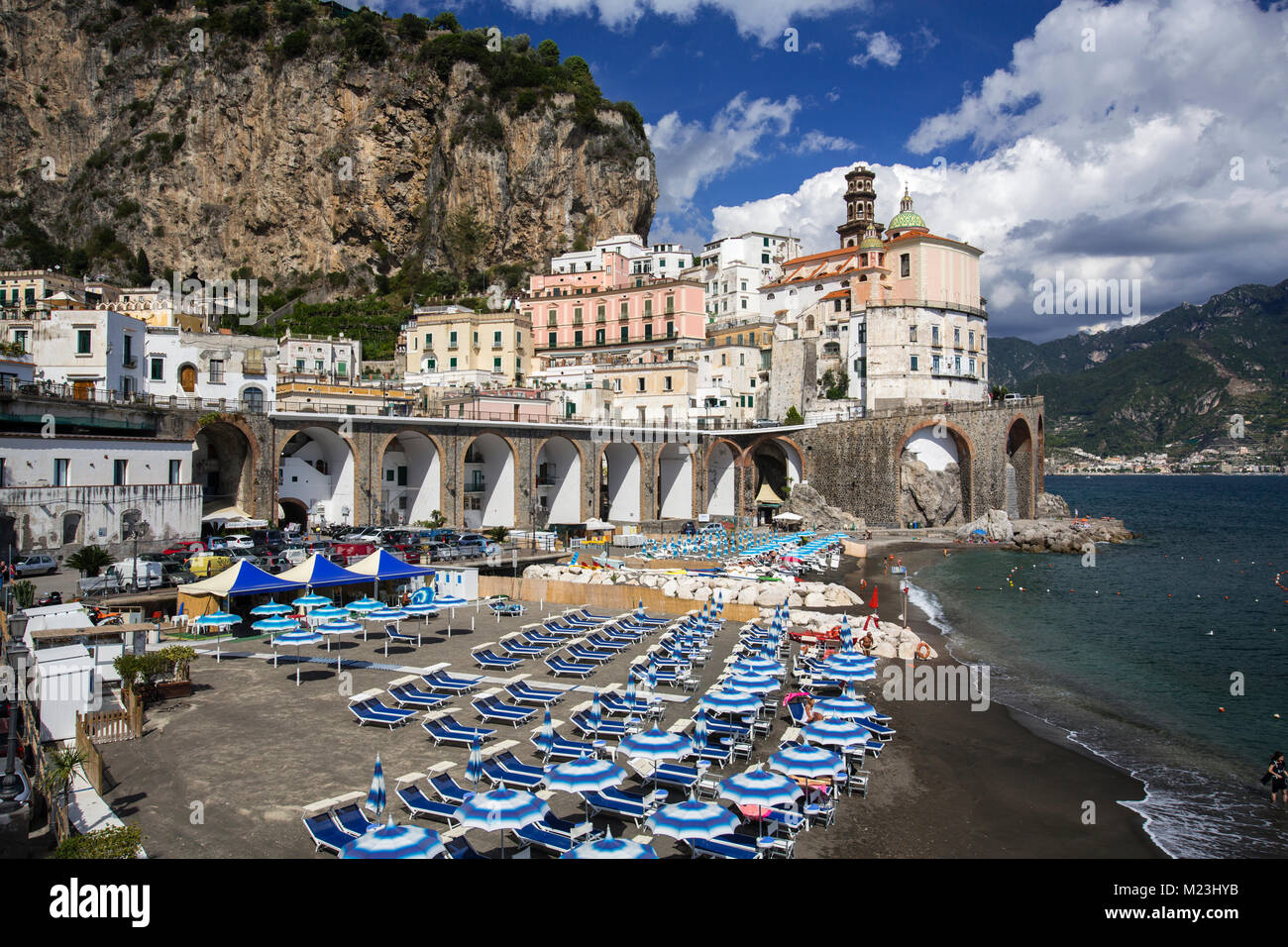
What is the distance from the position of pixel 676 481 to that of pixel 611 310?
2182cm

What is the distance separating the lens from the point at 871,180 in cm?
9312

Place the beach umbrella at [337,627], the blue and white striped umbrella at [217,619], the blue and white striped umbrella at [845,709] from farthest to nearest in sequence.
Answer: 1. the beach umbrella at [337,627]
2. the blue and white striped umbrella at [217,619]
3. the blue and white striped umbrella at [845,709]

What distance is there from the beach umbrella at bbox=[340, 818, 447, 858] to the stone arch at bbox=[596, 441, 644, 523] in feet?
158

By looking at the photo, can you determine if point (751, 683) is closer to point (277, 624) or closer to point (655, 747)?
point (655, 747)

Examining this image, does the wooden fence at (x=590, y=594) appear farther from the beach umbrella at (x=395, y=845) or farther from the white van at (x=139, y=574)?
the beach umbrella at (x=395, y=845)

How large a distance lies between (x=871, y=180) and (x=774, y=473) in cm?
4397

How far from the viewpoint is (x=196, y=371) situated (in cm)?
4859

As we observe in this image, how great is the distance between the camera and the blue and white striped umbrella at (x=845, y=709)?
17594 millimetres

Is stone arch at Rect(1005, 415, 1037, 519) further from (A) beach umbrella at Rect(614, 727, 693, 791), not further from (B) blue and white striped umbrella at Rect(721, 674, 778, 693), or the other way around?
(A) beach umbrella at Rect(614, 727, 693, 791)

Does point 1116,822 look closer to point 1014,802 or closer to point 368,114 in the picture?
point 1014,802

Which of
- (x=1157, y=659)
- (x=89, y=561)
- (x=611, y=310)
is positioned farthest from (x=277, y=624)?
(x=611, y=310)

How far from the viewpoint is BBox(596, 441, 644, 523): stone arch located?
59.5 m

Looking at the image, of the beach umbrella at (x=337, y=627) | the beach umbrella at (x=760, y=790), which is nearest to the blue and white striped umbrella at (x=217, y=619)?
the beach umbrella at (x=337, y=627)

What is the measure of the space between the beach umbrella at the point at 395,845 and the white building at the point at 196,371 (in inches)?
1613
